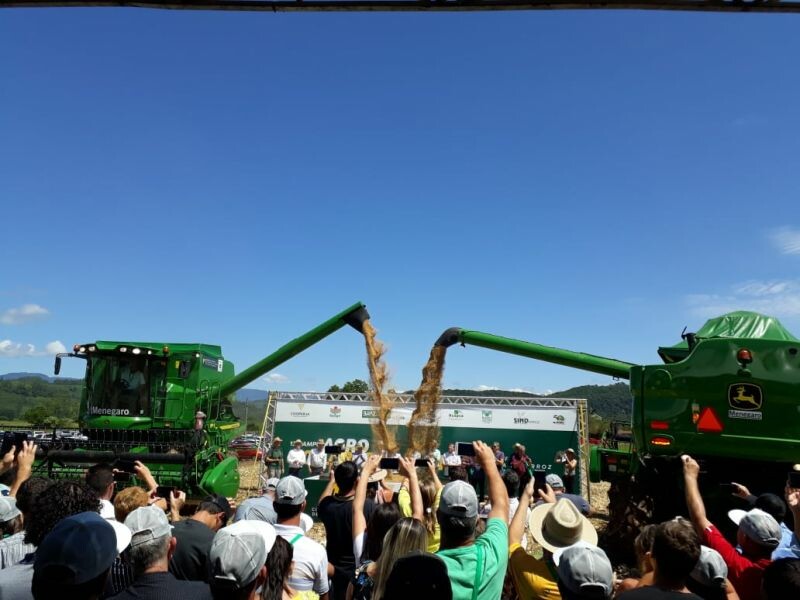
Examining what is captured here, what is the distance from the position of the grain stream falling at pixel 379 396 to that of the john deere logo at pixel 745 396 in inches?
299

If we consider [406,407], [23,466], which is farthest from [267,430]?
[23,466]

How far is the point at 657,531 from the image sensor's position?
9.58 feet

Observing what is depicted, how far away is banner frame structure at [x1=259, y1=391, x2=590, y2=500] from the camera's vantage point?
49.6 ft

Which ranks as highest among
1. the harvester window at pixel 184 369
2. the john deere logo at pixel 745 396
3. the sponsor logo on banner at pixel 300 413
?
the harvester window at pixel 184 369

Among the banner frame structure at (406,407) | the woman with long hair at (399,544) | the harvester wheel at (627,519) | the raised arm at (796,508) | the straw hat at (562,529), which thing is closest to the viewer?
the woman with long hair at (399,544)

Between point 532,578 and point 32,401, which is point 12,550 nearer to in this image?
point 532,578

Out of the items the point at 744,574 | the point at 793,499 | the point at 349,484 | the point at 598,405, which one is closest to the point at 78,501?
the point at 349,484

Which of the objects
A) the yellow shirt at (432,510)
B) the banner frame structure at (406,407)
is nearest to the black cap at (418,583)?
the yellow shirt at (432,510)

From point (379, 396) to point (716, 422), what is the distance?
8.37 meters

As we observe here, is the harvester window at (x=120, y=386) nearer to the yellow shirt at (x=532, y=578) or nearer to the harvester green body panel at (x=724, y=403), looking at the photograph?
the harvester green body panel at (x=724, y=403)

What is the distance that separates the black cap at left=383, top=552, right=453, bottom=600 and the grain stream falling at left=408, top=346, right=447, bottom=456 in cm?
1113

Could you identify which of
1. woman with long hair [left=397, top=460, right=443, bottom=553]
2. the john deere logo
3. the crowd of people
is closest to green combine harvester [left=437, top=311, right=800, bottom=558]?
the john deere logo

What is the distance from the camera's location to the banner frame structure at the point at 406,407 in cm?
1512

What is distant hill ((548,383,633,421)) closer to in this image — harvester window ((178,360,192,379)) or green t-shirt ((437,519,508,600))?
harvester window ((178,360,192,379))
